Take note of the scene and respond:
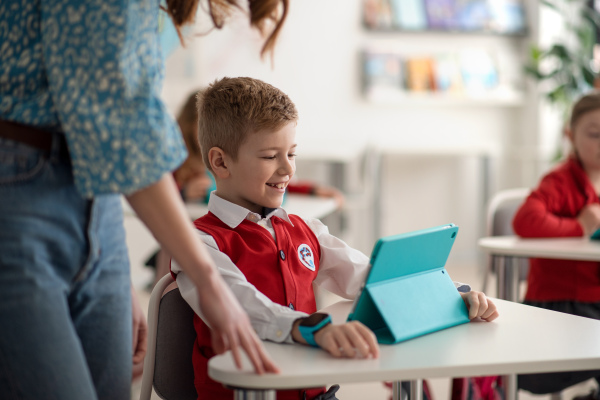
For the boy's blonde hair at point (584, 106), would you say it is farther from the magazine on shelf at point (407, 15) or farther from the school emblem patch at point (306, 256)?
the magazine on shelf at point (407, 15)

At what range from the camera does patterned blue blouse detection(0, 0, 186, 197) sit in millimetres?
773

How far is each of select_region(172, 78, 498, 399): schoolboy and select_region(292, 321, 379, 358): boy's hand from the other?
0.25 m

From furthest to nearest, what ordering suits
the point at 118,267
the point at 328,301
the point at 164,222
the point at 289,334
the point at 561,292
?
the point at 328,301 < the point at 561,292 < the point at 289,334 < the point at 118,267 < the point at 164,222

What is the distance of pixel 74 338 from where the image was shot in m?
0.83

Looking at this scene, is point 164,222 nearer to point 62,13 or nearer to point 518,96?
point 62,13

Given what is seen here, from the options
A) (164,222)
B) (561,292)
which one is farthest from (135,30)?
(561,292)

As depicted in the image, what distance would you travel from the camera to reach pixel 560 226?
2.23 metres

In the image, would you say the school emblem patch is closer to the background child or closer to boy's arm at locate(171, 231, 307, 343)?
boy's arm at locate(171, 231, 307, 343)

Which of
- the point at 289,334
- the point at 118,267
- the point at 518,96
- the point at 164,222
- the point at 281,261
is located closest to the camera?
the point at 164,222

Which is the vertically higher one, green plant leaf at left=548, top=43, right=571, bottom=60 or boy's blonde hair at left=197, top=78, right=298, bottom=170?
green plant leaf at left=548, top=43, right=571, bottom=60

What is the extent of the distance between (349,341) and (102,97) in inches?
18.1

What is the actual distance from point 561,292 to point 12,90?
72.8 inches

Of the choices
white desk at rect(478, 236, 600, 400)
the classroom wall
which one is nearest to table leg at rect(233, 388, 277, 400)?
white desk at rect(478, 236, 600, 400)

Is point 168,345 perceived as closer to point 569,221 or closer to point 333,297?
point 569,221
